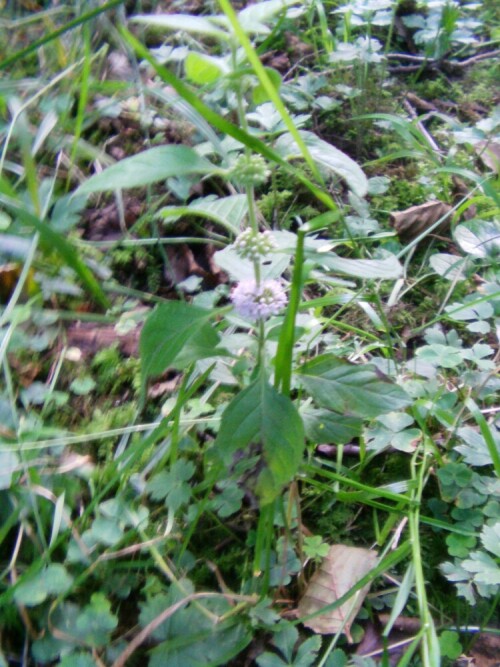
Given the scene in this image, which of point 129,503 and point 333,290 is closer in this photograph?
point 129,503

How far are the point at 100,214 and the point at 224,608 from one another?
4.22 feet

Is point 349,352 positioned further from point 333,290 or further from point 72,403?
point 72,403

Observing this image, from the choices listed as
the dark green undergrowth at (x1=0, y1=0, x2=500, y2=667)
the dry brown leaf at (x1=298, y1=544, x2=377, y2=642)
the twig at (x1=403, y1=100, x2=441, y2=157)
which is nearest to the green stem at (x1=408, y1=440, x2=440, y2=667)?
the dark green undergrowth at (x1=0, y1=0, x2=500, y2=667)

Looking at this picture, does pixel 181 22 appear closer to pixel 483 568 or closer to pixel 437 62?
pixel 483 568

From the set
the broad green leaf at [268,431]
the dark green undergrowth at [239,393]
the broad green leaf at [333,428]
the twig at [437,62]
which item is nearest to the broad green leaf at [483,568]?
the dark green undergrowth at [239,393]

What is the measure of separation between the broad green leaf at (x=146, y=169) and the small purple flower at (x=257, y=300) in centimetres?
24

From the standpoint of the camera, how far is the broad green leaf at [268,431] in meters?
0.94

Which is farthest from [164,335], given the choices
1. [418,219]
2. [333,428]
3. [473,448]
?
[418,219]

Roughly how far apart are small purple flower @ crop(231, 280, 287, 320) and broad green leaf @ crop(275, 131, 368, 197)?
0.75 feet

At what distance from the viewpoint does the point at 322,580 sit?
117cm

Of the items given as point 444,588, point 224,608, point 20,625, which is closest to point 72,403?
point 20,625

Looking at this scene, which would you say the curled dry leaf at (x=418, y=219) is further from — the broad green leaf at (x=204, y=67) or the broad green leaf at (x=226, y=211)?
the broad green leaf at (x=204, y=67)

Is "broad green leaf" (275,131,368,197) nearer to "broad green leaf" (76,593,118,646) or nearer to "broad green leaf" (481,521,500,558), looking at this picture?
"broad green leaf" (481,521,500,558)

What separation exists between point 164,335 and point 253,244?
8.5 inches
